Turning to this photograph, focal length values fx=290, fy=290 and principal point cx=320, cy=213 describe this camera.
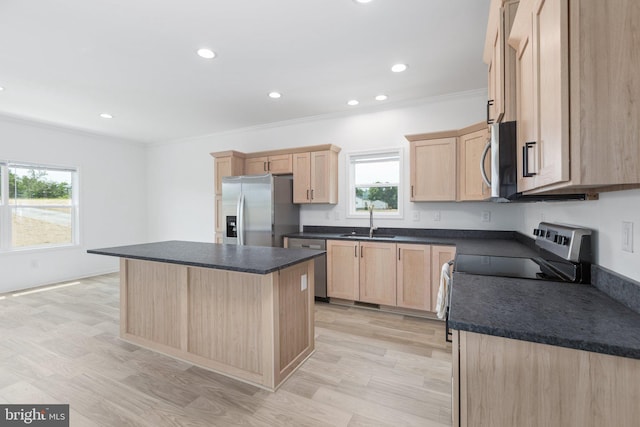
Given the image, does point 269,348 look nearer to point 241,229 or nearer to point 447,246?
point 447,246

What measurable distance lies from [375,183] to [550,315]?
3.24m

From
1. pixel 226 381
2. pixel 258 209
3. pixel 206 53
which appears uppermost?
pixel 206 53

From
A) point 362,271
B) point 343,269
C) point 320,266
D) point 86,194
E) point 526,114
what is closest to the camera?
point 526,114

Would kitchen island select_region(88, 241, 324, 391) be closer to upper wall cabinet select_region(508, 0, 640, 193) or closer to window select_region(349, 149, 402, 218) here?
upper wall cabinet select_region(508, 0, 640, 193)

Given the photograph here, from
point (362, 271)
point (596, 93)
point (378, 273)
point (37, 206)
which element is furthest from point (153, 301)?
point (37, 206)

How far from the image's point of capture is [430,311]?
326 cm

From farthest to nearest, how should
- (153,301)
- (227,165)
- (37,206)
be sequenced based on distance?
(37,206) → (227,165) → (153,301)

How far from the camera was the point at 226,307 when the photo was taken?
2238 mm

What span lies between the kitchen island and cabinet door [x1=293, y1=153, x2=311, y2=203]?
174 centimetres

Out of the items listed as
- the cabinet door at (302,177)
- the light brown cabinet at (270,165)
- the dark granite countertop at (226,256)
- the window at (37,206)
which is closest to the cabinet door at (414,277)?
the dark granite countertop at (226,256)

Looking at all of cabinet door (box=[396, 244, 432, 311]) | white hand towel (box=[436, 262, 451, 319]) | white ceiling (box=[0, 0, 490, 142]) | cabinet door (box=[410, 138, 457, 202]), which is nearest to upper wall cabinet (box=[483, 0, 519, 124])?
white ceiling (box=[0, 0, 490, 142])

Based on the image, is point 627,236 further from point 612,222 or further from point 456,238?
point 456,238

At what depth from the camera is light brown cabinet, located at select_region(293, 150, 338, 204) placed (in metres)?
4.13

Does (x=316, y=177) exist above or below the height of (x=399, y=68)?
below
